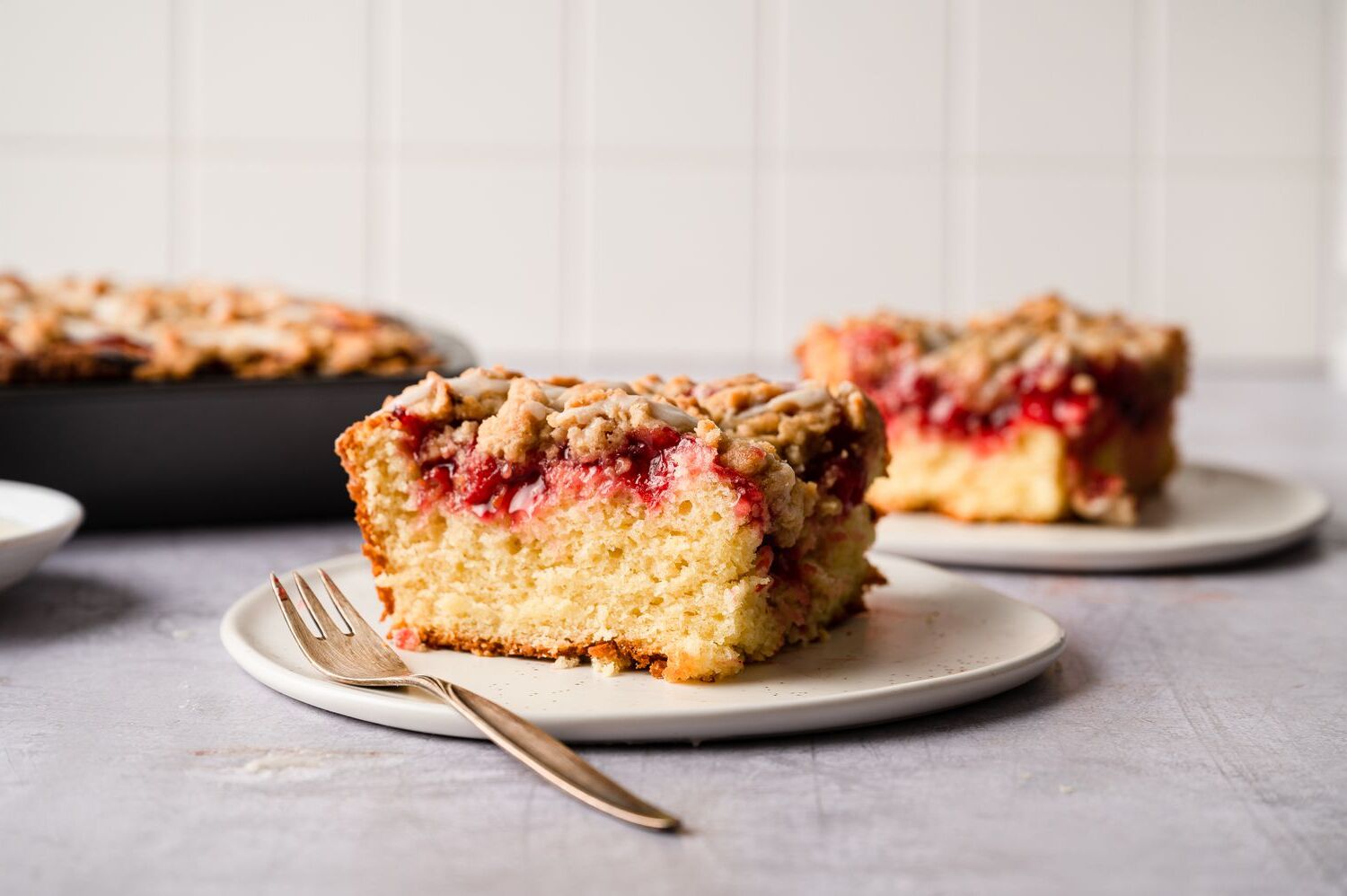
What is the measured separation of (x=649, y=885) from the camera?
3.17ft

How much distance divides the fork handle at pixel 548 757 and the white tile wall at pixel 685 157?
3981 mm

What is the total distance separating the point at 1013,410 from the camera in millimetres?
2312

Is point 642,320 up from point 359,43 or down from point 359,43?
down

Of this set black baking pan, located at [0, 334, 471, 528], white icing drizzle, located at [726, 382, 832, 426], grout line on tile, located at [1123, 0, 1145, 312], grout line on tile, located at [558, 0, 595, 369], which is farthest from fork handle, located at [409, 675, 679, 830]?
grout line on tile, located at [1123, 0, 1145, 312]

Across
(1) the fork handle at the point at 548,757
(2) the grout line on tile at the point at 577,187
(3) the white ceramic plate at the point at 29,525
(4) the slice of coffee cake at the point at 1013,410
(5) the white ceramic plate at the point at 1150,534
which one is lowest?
(1) the fork handle at the point at 548,757

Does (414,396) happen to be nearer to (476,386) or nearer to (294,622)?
(476,386)

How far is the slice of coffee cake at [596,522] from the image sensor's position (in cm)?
138

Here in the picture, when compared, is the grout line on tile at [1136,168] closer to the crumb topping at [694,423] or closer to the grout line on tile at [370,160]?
the grout line on tile at [370,160]

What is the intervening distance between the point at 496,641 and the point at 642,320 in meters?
3.77

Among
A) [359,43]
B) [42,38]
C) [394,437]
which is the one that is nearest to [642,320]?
[359,43]

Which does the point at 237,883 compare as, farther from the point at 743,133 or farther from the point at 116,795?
the point at 743,133

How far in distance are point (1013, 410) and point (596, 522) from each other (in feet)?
3.67

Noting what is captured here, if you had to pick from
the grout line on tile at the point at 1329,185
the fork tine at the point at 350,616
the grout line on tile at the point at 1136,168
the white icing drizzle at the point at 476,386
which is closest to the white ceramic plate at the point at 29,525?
the fork tine at the point at 350,616

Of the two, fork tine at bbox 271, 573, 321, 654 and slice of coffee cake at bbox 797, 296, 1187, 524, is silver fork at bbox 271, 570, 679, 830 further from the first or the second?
slice of coffee cake at bbox 797, 296, 1187, 524
